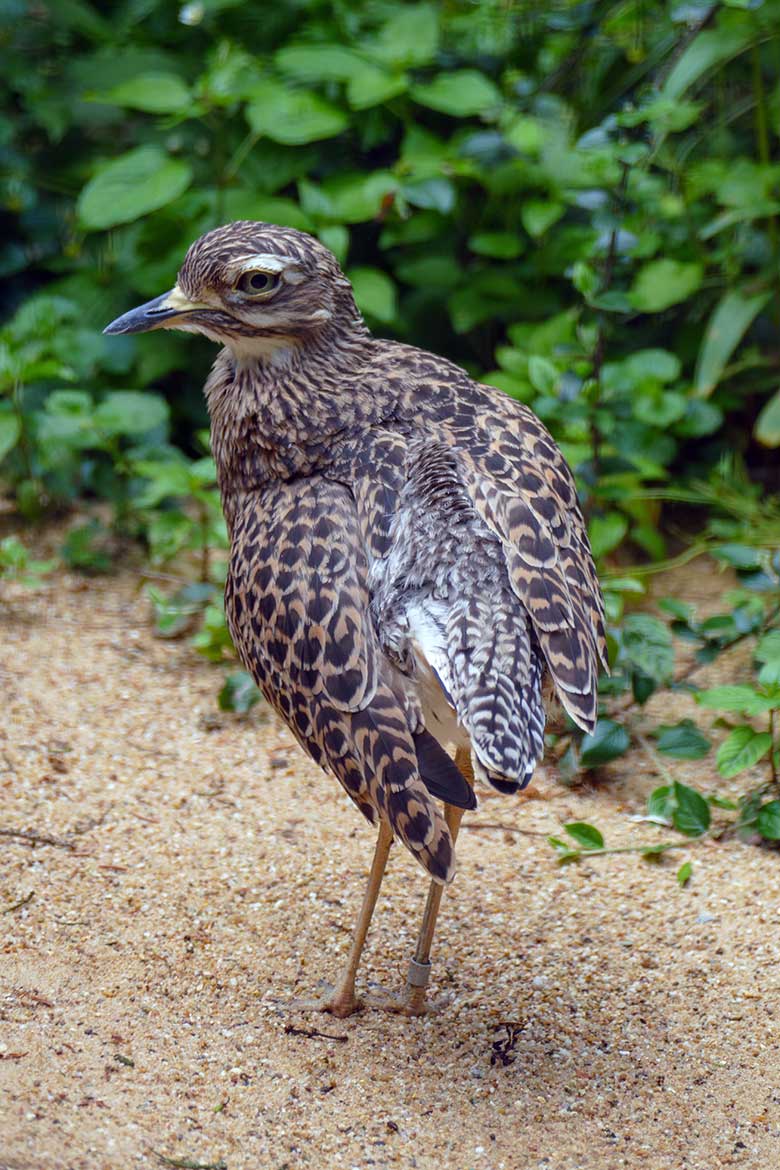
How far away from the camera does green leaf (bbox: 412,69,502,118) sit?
5738 mm

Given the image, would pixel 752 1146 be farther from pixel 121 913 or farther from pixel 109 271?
pixel 109 271

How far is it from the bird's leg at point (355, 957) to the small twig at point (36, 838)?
93cm

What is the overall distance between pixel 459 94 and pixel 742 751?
324cm

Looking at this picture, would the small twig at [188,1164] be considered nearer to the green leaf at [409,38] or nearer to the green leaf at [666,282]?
the green leaf at [666,282]

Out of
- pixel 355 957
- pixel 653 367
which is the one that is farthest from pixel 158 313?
pixel 653 367

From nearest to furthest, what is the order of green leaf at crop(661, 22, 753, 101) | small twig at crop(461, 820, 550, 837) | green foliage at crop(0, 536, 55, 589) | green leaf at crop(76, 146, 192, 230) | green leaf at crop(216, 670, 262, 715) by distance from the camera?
small twig at crop(461, 820, 550, 837) < green leaf at crop(216, 670, 262, 715) < green foliage at crop(0, 536, 55, 589) < green leaf at crop(661, 22, 753, 101) < green leaf at crop(76, 146, 192, 230)

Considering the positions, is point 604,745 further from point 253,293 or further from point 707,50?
point 707,50

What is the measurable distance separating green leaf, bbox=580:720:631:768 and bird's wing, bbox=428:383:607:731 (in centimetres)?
102

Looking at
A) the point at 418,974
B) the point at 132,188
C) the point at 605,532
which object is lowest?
the point at 418,974

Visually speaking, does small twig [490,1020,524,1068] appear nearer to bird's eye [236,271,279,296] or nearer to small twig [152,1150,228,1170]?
small twig [152,1150,228,1170]

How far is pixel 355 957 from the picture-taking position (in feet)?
11.3

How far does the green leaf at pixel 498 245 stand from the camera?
5883mm

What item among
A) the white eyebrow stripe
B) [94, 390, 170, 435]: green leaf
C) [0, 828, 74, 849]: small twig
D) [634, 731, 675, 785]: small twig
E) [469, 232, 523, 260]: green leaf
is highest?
[469, 232, 523, 260]: green leaf

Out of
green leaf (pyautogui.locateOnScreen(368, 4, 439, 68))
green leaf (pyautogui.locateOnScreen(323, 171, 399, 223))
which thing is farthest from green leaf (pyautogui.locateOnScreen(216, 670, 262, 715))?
green leaf (pyautogui.locateOnScreen(368, 4, 439, 68))
